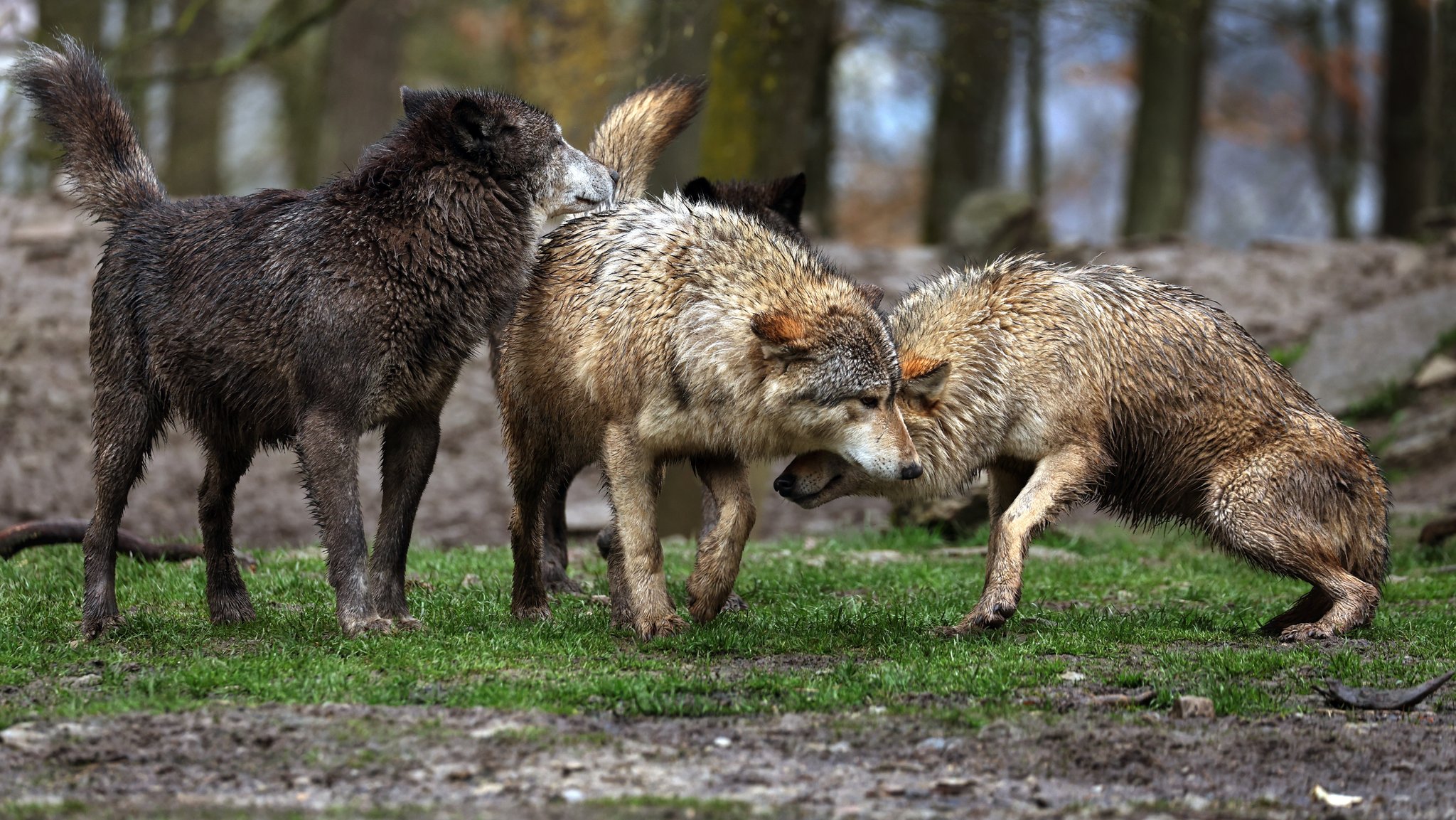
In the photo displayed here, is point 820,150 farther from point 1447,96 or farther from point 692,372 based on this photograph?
point 692,372

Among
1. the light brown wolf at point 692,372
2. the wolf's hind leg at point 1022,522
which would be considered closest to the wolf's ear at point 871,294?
the light brown wolf at point 692,372

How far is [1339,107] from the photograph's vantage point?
33.8 metres

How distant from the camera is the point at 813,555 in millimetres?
10617

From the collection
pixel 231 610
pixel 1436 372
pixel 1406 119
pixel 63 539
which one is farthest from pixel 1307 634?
pixel 1406 119

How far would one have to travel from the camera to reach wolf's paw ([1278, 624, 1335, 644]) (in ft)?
23.8

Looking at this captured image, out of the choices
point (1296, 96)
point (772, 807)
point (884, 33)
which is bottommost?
point (772, 807)

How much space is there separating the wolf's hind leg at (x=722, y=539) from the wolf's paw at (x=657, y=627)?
0.18 metres

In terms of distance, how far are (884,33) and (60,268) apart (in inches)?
371

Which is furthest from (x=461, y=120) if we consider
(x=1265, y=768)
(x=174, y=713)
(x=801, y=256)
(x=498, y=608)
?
(x=1265, y=768)

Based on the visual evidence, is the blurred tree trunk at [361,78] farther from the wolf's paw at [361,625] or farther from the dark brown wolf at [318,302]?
the wolf's paw at [361,625]

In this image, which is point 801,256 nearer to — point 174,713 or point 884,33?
point 174,713

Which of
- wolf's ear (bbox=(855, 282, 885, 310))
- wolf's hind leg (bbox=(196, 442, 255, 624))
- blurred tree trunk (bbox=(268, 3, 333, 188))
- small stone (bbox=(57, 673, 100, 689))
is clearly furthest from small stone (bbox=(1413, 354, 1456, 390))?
blurred tree trunk (bbox=(268, 3, 333, 188))

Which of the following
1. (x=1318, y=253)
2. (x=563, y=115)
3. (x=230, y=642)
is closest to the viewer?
(x=230, y=642)

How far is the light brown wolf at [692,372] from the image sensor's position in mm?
6832
